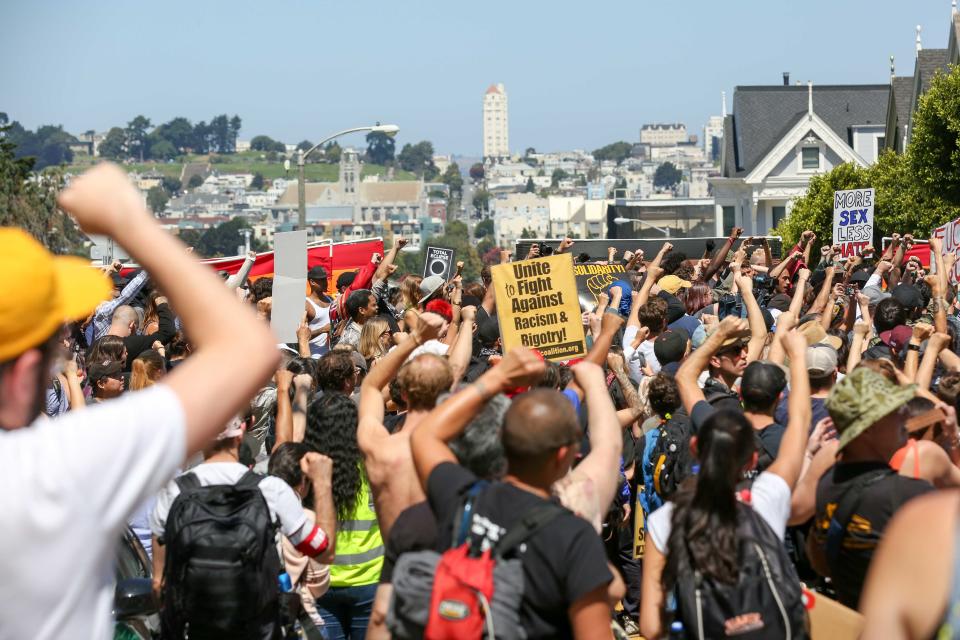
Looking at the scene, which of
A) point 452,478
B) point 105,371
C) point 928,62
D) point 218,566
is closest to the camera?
point 452,478

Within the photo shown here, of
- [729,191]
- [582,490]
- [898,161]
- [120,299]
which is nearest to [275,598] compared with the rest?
[582,490]

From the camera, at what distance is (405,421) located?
16.7 feet

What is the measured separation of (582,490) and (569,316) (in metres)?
4.19

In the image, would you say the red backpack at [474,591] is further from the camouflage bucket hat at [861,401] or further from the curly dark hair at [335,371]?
the curly dark hair at [335,371]

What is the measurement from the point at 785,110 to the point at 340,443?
208ft

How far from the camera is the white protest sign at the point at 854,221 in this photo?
637 inches

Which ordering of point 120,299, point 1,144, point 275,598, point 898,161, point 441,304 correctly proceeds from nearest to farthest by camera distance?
point 275,598, point 441,304, point 120,299, point 898,161, point 1,144

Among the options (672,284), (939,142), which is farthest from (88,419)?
(939,142)

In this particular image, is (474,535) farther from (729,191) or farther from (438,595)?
(729,191)

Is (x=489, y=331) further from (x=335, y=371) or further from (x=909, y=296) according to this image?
(x=909, y=296)

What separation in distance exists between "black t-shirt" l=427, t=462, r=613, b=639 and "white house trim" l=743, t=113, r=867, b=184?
202ft

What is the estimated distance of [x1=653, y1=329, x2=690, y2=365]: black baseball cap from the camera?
25.9ft

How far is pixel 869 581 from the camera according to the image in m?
2.17

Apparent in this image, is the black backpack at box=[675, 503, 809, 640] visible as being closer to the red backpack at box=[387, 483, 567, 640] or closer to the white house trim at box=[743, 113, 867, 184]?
the red backpack at box=[387, 483, 567, 640]
